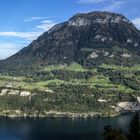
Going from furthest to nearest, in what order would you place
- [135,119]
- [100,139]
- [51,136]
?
[51,136] < [100,139] < [135,119]

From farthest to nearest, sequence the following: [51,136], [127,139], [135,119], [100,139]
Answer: [51,136] → [100,139] → [135,119] → [127,139]

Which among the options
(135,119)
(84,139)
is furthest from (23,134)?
(135,119)

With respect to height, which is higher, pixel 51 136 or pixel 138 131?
pixel 138 131

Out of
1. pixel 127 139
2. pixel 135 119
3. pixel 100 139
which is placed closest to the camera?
pixel 127 139

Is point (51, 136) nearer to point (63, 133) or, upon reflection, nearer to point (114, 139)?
point (63, 133)

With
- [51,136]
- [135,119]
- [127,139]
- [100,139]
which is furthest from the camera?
[51,136]

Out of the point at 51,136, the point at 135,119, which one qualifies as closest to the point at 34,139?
the point at 51,136

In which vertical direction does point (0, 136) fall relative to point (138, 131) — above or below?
below

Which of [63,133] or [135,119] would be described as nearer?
[135,119]

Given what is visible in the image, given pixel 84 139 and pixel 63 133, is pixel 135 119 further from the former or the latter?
pixel 63 133

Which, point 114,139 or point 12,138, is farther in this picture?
point 12,138
